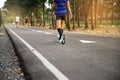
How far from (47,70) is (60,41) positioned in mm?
6107

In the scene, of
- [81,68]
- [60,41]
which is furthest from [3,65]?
[60,41]

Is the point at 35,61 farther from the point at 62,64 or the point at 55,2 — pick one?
the point at 55,2

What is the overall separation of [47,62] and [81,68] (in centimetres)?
121

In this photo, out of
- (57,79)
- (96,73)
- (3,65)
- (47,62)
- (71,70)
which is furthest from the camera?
(3,65)

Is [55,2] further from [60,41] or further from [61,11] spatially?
[60,41]

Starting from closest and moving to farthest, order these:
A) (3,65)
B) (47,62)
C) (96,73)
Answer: (96,73) → (47,62) → (3,65)

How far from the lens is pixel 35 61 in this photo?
25.8 feet

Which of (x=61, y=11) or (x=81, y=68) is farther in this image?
(x=61, y=11)

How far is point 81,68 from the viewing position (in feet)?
21.5

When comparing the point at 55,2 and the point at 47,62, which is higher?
the point at 55,2

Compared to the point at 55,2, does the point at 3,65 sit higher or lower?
lower

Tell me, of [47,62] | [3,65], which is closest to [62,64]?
[47,62]

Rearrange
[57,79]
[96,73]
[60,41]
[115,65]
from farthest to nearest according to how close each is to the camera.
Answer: [60,41] < [115,65] < [96,73] < [57,79]

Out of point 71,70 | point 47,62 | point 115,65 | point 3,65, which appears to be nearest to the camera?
point 71,70
